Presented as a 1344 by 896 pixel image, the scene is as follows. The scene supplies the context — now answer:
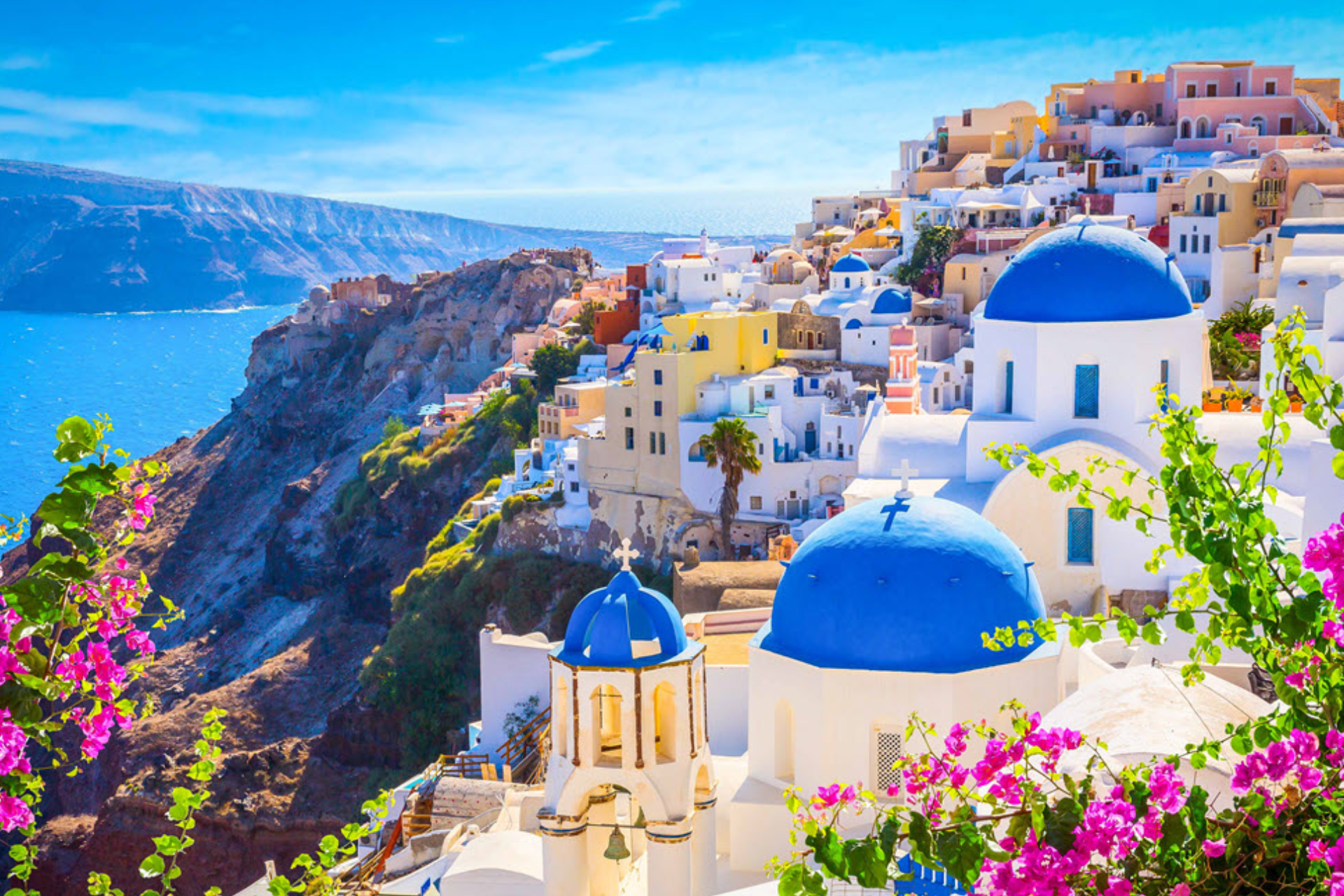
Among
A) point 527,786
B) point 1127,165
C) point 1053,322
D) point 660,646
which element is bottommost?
point 527,786

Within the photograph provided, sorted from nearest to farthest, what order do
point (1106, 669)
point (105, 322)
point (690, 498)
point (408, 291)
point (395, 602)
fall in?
1. point (1106, 669)
2. point (690, 498)
3. point (395, 602)
4. point (408, 291)
5. point (105, 322)

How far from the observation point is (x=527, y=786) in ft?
68.9

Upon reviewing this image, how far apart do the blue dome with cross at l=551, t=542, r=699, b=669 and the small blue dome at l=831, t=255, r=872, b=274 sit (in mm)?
36791

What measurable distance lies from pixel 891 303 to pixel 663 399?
8979 millimetres

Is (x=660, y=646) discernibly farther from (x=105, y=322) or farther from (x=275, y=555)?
(x=105, y=322)

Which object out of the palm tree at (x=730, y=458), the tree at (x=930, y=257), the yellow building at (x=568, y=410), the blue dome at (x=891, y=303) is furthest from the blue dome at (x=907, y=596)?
the tree at (x=930, y=257)

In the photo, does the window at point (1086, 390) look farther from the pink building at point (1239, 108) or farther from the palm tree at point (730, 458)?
the pink building at point (1239, 108)

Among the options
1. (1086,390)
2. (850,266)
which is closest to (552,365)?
(850,266)

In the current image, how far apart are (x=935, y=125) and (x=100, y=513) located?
41.5 metres

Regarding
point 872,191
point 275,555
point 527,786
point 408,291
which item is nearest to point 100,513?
point 275,555

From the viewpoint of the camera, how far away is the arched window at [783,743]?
1542cm

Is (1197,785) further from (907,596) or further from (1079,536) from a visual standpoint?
(1079,536)

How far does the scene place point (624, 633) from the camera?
13.6 metres

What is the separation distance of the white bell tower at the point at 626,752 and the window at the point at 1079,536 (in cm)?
A: 872
